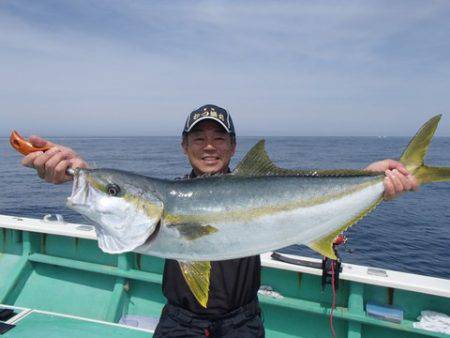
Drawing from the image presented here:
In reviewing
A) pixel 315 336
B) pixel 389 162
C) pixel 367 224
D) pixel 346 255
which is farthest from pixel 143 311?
pixel 367 224

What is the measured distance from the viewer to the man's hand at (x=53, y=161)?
306 cm

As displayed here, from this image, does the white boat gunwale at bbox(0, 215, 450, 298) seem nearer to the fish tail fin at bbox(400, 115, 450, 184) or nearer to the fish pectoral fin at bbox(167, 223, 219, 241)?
the fish tail fin at bbox(400, 115, 450, 184)

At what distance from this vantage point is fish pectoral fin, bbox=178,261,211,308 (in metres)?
2.93

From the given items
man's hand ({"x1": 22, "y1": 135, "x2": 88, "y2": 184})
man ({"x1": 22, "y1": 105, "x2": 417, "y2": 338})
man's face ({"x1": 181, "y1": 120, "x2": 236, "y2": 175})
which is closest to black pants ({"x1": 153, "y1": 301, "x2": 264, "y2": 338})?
man ({"x1": 22, "y1": 105, "x2": 417, "y2": 338})

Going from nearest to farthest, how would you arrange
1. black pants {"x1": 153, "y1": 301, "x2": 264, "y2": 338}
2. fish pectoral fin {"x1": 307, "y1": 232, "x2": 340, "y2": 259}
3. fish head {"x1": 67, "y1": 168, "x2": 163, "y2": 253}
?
fish head {"x1": 67, "y1": 168, "x2": 163, "y2": 253}
fish pectoral fin {"x1": 307, "y1": 232, "x2": 340, "y2": 259}
black pants {"x1": 153, "y1": 301, "x2": 264, "y2": 338}

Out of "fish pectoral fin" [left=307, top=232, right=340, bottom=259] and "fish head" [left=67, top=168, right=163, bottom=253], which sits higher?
"fish head" [left=67, top=168, right=163, bottom=253]

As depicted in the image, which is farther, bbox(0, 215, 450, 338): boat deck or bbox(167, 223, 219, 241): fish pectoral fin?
bbox(0, 215, 450, 338): boat deck

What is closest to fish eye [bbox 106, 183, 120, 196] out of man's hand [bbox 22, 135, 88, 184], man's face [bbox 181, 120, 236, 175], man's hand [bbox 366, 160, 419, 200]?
man's hand [bbox 22, 135, 88, 184]

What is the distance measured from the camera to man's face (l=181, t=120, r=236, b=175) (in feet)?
13.8

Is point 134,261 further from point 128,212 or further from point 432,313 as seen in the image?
point 432,313

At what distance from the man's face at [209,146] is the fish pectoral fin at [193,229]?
1302 millimetres

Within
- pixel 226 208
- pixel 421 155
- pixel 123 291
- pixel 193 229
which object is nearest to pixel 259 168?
pixel 226 208

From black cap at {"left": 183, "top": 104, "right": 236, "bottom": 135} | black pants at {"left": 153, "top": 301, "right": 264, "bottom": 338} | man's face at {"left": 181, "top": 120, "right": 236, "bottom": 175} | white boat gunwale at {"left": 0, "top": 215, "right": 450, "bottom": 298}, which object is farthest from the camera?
white boat gunwale at {"left": 0, "top": 215, "right": 450, "bottom": 298}

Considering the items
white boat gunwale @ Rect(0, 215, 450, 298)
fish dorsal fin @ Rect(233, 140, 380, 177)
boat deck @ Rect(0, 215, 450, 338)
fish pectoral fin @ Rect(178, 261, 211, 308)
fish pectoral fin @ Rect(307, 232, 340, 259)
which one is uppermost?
fish dorsal fin @ Rect(233, 140, 380, 177)
